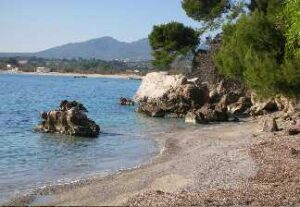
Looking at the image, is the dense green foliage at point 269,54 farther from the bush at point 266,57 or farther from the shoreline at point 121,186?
the shoreline at point 121,186

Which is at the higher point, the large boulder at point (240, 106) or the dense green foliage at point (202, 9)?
the dense green foliage at point (202, 9)

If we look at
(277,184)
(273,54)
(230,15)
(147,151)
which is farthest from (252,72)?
(230,15)

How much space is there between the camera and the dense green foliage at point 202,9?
5659 cm

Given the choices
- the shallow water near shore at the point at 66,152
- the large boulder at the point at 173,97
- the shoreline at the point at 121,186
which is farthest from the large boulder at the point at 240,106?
the shoreline at the point at 121,186

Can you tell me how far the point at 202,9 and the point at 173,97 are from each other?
13037 mm

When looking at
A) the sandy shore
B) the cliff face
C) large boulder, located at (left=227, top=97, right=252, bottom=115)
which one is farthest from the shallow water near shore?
the cliff face

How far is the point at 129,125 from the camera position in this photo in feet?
133

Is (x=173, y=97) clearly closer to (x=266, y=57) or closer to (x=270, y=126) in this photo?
(x=266, y=57)

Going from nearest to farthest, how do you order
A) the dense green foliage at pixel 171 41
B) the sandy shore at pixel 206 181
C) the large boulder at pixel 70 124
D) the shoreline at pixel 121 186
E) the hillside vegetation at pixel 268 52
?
the sandy shore at pixel 206 181
the shoreline at pixel 121 186
the hillside vegetation at pixel 268 52
the large boulder at pixel 70 124
the dense green foliage at pixel 171 41

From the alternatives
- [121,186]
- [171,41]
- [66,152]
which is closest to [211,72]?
[171,41]

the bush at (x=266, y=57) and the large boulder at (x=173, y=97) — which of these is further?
the large boulder at (x=173, y=97)

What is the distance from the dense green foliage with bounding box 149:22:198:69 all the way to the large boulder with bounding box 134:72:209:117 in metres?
6.74

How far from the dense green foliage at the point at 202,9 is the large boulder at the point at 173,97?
780 cm

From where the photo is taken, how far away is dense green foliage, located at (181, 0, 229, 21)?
186 feet
